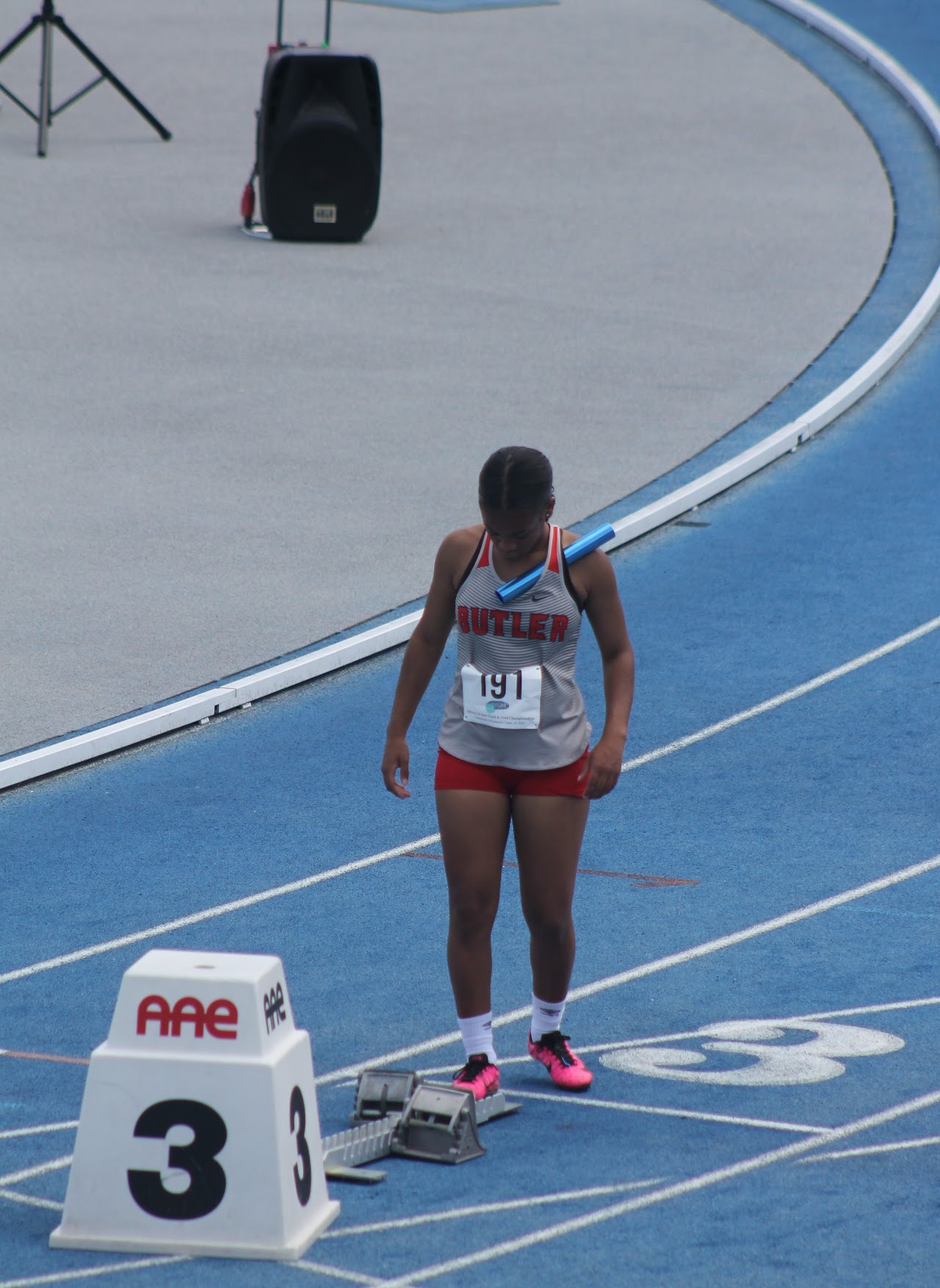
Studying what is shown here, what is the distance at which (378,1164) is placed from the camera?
17.5 ft

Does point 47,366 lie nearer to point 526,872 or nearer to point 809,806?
point 809,806

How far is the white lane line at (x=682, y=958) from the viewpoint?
20.3ft

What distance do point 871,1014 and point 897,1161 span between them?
1327 mm

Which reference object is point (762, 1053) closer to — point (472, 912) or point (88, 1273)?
point (472, 912)

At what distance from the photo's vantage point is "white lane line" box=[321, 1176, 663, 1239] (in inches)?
192

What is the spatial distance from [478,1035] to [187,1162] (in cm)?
125

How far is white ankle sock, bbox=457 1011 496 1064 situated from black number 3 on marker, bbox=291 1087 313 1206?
100cm

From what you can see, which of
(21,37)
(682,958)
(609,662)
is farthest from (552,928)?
(21,37)

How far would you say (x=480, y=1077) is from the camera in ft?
18.6

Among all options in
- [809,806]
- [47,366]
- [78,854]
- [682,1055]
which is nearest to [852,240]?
[47,366]

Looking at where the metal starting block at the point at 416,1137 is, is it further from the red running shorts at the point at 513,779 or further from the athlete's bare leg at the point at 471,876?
the red running shorts at the point at 513,779

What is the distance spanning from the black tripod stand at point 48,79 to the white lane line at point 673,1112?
1536cm

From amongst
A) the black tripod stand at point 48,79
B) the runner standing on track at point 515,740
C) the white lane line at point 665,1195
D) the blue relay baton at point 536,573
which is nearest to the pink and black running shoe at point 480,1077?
the runner standing on track at point 515,740

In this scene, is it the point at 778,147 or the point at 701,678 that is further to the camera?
the point at 778,147
